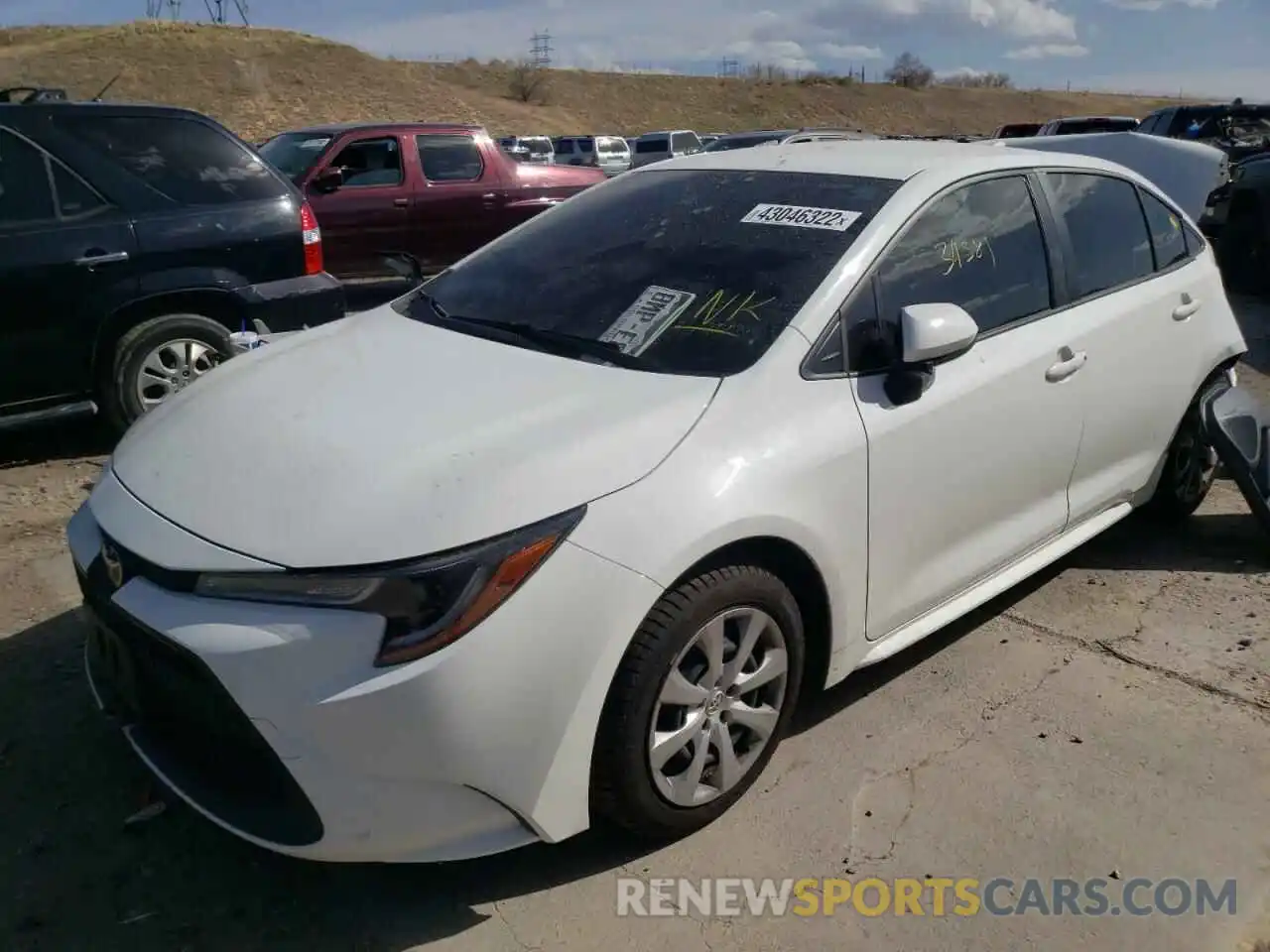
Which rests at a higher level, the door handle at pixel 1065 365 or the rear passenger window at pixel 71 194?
the rear passenger window at pixel 71 194

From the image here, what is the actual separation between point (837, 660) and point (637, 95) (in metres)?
71.4

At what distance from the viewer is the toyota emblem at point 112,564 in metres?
2.41

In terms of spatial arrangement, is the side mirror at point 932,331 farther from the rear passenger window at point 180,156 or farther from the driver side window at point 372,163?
the driver side window at point 372,163

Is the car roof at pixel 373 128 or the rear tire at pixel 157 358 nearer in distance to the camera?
the rear tire at pixel 157 358

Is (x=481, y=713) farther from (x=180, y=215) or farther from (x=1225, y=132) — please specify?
(x=1225, y=132)

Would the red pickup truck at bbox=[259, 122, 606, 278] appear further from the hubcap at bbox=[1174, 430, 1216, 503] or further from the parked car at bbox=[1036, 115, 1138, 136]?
the parked car at bbox=[1036, 115, 1138, 136]

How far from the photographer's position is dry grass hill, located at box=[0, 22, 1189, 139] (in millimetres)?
45562

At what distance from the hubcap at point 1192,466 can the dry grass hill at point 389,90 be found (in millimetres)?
38238

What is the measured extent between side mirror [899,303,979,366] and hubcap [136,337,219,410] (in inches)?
151

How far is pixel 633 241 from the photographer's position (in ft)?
11.0

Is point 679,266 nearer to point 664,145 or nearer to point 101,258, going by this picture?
point 101,258

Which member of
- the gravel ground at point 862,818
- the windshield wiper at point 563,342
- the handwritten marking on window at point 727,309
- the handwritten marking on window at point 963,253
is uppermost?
the handwritten marking on window at point 963,253

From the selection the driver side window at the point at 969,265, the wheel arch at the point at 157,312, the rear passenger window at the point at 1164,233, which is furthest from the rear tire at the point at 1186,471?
the wheel arch at the point at 157,312

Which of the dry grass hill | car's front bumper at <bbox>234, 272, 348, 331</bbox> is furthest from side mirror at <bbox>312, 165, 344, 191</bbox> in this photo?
the dry grass hill
